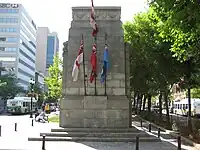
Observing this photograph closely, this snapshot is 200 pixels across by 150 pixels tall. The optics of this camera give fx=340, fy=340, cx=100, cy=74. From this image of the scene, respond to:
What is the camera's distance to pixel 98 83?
21.1 meters

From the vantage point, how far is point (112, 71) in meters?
21.2

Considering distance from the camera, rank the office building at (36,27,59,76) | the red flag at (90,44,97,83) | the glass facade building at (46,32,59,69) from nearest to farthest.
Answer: the red flag at (90,44,97,83) → the office building at (36,27,59,76) → the glass facade building at (46,32,59,69)

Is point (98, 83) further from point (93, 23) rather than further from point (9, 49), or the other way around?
point (9, 49)

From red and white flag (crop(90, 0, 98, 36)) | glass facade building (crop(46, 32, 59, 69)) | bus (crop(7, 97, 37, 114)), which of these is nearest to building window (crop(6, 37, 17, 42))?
bus (crop(7, 97, 37, 114))

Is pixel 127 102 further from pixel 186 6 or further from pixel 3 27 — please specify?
pixel 3 27

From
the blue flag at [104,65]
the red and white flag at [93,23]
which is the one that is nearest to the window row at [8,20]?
the red and white flag at [93,23]

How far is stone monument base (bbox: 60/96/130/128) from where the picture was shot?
2027 cm

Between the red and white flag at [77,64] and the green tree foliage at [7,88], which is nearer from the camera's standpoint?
the red and white flag at [77,64]

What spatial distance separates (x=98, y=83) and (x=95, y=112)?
1.89 m

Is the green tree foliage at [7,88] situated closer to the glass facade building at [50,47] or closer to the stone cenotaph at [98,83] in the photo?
the stone cenotaph at [98,83]

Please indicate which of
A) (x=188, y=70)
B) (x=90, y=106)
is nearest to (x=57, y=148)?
(x=90, y=106)

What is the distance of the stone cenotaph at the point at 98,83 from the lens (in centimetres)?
2030

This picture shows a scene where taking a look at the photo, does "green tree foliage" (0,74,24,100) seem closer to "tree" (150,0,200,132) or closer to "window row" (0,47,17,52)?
"window row" (0,47,17,52)

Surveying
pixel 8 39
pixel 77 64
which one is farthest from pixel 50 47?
pixel 77 64
